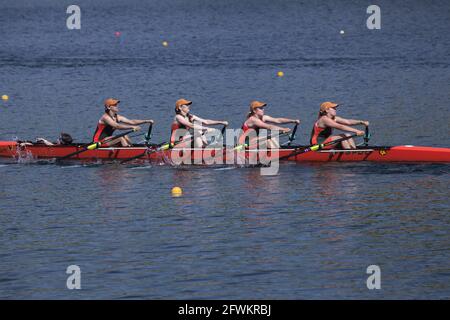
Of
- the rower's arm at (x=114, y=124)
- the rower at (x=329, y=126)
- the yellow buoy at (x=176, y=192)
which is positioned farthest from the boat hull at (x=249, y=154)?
the yellow buoy at (x=176, y=192)

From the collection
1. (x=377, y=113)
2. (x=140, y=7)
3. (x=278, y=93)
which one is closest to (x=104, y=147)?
(x=377, y=113)

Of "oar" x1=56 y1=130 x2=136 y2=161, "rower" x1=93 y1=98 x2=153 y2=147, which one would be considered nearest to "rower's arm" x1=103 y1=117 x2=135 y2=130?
"rower" x1=93 y1=98 x2=153 y2=147

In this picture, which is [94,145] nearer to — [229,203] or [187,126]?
[187,126]

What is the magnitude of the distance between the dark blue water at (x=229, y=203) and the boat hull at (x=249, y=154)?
0.37 meters

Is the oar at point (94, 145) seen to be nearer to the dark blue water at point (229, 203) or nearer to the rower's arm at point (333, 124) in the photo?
the dark blue water at point (229, 203)

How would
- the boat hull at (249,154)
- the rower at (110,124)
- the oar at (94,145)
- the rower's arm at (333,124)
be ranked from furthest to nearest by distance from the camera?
the rower at (110,124) → the oar at (94,145) → the rower's arm at (333,124) → the boat hull at (249,154)

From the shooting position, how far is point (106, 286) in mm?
23250

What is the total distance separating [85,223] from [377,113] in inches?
1004

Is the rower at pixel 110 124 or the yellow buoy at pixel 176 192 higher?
the rower at pixel 110 124

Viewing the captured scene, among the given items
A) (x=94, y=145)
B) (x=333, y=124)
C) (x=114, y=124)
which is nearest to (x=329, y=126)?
(x=333, y=124)

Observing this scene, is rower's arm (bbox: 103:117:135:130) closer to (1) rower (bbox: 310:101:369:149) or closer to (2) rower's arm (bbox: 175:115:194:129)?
(2) rower's arm (bbox: 175:115:194:129)

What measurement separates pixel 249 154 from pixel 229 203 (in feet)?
16.1

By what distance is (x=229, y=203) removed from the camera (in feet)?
101

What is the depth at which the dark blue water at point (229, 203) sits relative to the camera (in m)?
23.7
